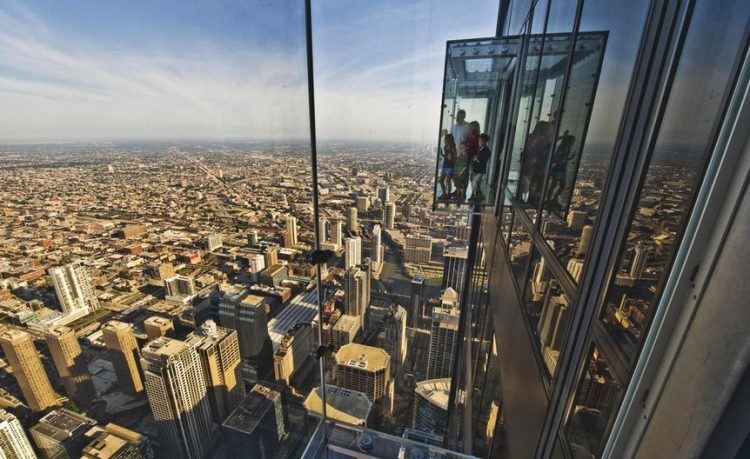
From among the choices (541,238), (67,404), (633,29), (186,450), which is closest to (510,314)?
(541,238)

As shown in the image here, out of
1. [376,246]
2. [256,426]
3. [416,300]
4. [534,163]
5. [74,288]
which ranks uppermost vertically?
[534,163]

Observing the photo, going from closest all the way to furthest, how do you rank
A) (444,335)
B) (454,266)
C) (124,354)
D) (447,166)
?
(124,354)
(447,166)
(454,266)
(444,335)

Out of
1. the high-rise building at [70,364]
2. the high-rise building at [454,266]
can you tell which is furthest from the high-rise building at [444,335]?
the high-rise building at [70,364]

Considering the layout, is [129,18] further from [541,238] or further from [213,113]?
[541,238]

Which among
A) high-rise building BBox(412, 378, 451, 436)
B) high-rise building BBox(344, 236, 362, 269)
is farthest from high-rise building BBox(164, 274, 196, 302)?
high-rise building BBox(412, 378, 451, 436)

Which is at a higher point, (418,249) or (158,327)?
(158,327)

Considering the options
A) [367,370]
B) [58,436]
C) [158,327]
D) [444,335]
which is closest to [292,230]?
[158,327]

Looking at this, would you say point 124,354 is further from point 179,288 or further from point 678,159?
point 678,159
